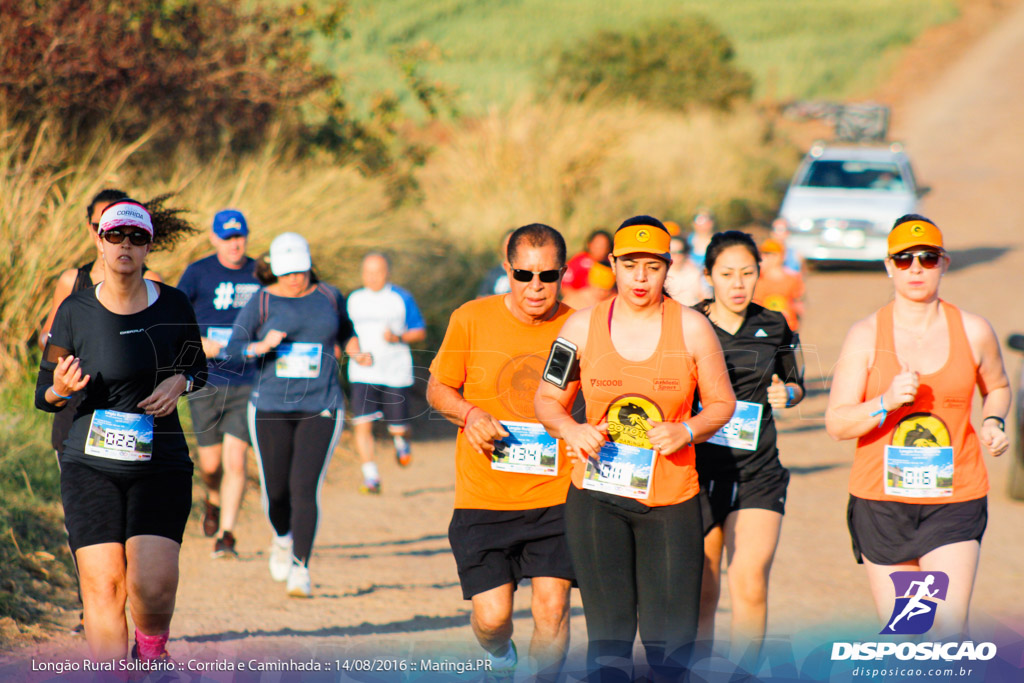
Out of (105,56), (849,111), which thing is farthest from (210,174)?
(849,111)

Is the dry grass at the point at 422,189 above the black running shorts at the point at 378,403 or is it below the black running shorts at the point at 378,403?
above

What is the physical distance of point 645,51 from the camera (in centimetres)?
3347

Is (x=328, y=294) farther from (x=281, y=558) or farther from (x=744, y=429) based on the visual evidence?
(x=744, y=429)

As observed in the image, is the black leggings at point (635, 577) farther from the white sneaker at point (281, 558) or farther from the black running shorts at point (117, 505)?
the white sneaker at point (281, 558)

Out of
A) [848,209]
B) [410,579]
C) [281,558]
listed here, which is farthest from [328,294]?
[848,209]

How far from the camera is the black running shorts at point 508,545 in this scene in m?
4.50

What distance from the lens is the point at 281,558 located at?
22.6 feet

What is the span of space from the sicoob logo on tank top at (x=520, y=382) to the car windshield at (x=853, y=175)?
→ 1670cm

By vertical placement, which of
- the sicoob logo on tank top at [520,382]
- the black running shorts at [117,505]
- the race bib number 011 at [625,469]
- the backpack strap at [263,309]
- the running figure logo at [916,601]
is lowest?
the running figure logo at [916,601]

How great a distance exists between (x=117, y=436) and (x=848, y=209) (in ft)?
54.9

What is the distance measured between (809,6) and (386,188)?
5883 cm

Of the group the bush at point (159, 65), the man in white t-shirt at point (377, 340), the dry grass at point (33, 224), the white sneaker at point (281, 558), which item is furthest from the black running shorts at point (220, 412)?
the bush at point (159, 65)

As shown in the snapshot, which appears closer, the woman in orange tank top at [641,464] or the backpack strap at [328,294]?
the woman in orange tank top at [641,464]

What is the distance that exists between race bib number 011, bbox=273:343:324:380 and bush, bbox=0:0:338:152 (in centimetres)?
572
